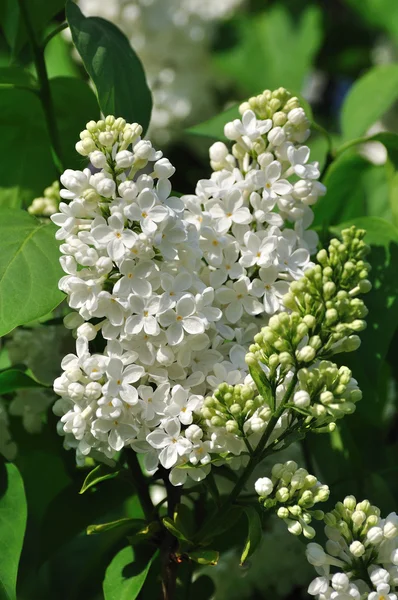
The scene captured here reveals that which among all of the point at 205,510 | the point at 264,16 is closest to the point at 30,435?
the point at 205,510

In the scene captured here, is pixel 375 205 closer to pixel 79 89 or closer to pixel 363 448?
pixel 363 448

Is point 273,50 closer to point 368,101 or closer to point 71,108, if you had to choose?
point 368,101

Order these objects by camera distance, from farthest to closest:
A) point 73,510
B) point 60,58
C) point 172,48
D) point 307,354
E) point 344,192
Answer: point 172,48
point 60,58
point 344,192
point 73,510
point 307,354

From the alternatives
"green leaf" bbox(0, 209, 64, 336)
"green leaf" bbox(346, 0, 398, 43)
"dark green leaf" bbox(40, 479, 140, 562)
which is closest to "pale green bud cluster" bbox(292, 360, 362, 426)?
"green leaf" bbox(0, 209, 64, 336)

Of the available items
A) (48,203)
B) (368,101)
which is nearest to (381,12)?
(368,101)

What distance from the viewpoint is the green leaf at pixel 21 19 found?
42.3 inches

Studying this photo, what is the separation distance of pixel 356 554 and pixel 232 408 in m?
0.17

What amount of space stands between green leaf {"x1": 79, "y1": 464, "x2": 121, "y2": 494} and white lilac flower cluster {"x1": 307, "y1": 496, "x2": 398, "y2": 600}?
0.62 feet

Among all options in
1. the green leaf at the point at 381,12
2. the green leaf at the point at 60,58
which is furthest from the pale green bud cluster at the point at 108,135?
the green leaf at the point at 381,12

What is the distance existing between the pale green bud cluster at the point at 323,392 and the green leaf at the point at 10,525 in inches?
12.1

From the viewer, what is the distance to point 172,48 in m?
1.98

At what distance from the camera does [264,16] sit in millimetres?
2213

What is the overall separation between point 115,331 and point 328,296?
18 cm

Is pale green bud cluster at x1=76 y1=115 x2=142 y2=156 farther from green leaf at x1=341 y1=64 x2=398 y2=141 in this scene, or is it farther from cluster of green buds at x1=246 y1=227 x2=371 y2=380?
green leaf at x1=341 y1=64 x2=398 y2=141
